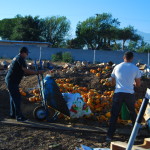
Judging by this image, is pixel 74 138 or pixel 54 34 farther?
pixel 54 34

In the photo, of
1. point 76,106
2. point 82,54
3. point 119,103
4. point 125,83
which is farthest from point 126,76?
point 82,54

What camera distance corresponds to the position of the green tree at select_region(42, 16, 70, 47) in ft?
214

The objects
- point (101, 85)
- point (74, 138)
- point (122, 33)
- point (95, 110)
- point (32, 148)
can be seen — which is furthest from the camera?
point (122, 33)

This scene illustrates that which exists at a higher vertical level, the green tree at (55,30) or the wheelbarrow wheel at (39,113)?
the green tree at (55,30)

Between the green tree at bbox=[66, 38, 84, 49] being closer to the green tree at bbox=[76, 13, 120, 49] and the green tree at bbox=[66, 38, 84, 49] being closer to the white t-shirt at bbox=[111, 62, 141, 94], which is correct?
the green tree at bbox=[76, 13, 120, 49]

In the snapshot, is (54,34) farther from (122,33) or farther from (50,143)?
(50,143)

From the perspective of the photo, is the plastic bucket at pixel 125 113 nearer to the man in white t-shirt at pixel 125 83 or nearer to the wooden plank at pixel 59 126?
the man in white t-shirt at pixel 125 83

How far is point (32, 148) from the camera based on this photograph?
18.4 feet

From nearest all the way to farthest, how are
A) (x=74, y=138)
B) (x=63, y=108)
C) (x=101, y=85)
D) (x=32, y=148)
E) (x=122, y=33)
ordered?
(x=32, y=148) → (x=74, y=138) → (x=63, y=108) → (x=101, y=85) → (x=122, y=33)

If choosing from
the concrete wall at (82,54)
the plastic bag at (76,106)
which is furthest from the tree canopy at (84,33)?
the plastic bag at (76,106)

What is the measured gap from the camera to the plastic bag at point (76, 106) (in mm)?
7328

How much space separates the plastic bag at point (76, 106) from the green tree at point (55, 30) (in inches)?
2243

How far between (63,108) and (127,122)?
1.55 m

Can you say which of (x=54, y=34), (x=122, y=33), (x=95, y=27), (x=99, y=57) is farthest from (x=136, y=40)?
(x=99, y=57)
